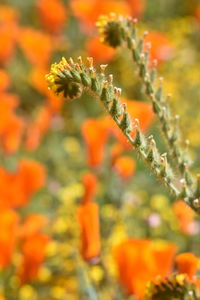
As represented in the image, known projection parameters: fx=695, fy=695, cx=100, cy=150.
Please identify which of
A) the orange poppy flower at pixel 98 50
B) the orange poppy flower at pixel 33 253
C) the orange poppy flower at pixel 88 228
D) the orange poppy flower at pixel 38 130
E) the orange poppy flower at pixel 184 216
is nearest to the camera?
the orange poppy flower at pixel 88 228

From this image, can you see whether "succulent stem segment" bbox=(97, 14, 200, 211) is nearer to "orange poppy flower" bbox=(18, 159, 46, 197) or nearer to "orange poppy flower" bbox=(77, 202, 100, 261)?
"orange poppy flower" bbox=(77, 202, 100, 261)

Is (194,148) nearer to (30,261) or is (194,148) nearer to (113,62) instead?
(113,62)

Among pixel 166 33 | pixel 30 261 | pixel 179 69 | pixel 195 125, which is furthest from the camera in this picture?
pixel 166 33

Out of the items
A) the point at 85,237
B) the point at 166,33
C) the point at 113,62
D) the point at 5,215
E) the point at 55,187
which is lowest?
the point at 85,237

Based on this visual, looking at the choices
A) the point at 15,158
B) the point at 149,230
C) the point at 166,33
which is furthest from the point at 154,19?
the point at 149,230

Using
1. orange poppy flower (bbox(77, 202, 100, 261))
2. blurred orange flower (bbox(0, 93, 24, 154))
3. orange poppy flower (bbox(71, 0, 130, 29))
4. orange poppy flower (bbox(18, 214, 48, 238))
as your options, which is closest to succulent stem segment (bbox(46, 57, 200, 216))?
orange poppy flower (bbox(77, 202, 100, 261))

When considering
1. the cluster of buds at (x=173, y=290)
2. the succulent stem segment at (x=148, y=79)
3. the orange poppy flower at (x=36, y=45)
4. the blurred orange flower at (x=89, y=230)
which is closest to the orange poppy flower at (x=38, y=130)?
the orange poppy flower at (x=36, y=45)

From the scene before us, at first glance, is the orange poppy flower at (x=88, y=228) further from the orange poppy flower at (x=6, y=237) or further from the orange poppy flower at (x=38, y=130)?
the orange poppy flower at (x=38, y=130)

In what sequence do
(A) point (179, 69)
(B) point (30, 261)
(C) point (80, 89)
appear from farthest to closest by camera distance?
(A) point (179, 69) < (B) point (30, 261) < (C) point (80, 89)
